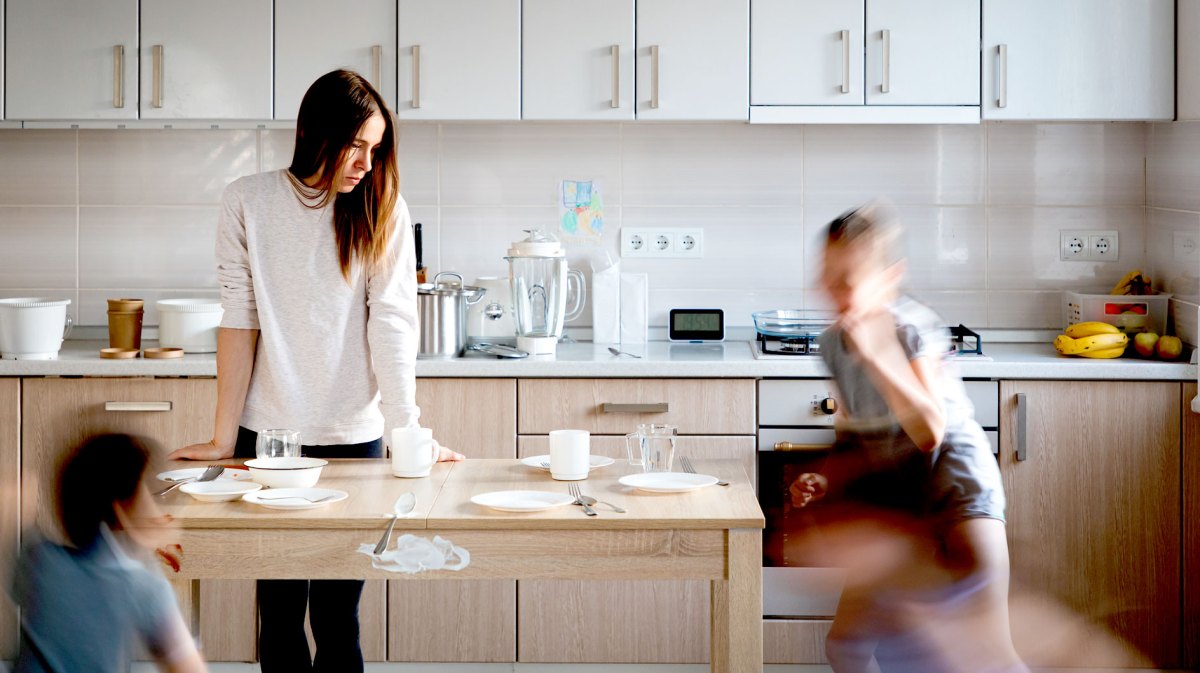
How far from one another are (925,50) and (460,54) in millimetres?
1270

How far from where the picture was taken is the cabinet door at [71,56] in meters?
3.68

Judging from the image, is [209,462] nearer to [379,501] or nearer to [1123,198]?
[379,501]

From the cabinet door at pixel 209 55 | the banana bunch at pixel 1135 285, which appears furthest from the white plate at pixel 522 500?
the banana bunch at pixel 1135 285

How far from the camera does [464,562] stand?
6.71ft

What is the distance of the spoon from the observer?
6.49 feet

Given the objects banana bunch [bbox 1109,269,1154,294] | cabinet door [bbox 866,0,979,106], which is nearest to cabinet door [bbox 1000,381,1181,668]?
banana bunch [bbox 1109,269,1154,294]

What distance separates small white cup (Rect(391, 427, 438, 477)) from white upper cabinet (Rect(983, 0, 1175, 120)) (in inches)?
81.8

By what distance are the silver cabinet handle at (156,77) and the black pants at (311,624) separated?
175 cm

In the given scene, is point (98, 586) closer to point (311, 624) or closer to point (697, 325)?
point (311, 624)

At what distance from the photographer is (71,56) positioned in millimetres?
3684

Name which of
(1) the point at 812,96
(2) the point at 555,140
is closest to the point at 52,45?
(2) the point at 555,140

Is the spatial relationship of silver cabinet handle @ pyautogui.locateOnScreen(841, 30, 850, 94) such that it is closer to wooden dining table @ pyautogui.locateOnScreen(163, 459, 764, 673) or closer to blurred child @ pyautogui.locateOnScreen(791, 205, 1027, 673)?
blurred child @ pyautogui.locateOnScreen(791, 205, 1027, 673)

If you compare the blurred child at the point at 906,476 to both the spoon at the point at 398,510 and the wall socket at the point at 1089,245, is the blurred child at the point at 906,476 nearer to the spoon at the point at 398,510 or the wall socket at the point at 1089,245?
the spoon at the point at 398,510

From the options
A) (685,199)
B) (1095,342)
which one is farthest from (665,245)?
(1095,342)
